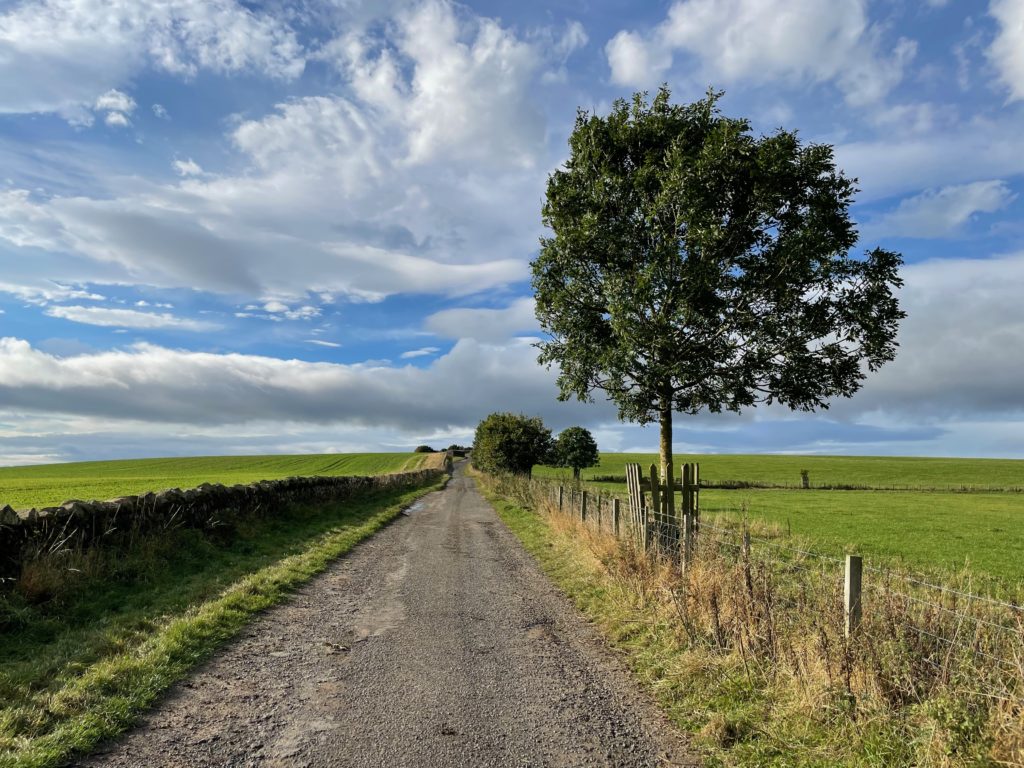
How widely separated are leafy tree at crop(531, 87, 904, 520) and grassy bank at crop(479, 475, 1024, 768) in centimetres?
833

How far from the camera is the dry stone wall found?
1038 cm

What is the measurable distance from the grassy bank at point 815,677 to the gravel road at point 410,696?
586mm

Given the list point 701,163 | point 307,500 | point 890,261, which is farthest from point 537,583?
point 307,500

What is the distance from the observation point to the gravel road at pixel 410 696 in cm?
501

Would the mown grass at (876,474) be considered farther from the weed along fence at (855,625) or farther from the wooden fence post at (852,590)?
the wooden fence post at (852,590)

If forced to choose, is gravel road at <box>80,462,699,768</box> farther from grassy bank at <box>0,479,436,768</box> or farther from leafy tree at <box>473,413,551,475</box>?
leafy tree at <box>473,413,551,475</box>

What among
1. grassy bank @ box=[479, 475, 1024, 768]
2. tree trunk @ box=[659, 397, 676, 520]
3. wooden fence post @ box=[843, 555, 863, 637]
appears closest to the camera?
grassy bank @ box=[479, 475, 1024, 768]

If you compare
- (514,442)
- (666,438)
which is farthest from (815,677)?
(514,442)

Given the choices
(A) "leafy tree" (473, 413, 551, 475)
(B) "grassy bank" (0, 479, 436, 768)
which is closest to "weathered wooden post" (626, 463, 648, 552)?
(B) "grassy bank" (0, 479, 436, 768)

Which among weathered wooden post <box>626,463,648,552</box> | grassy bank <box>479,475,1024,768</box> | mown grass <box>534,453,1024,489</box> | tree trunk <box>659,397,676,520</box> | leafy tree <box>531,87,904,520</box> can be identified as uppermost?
leafy tree <box>531,87,904,520</box>

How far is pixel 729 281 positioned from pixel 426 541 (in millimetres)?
11640

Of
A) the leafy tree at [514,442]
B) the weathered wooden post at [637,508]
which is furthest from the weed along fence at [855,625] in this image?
the leafy tree at [514,442]

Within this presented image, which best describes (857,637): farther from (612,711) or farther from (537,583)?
(537,583)

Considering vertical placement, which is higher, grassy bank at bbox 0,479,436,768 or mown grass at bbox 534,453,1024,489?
grassy bank at bbox 0,479,436,768
